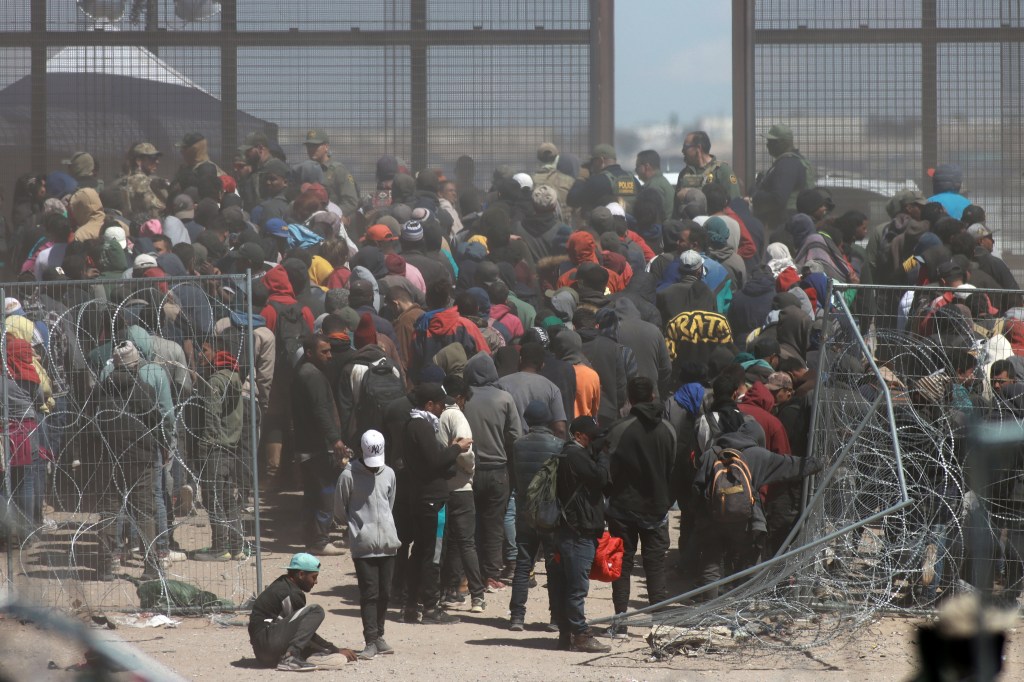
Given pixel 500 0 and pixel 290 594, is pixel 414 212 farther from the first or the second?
pixel 290 594

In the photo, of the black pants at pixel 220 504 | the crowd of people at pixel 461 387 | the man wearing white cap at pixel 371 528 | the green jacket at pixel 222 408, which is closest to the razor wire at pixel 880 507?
the crowd of people at pixel 461 387

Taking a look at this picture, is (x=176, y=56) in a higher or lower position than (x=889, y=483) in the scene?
higher

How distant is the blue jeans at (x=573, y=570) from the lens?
8695 millimetres

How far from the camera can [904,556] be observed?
29.0 ft

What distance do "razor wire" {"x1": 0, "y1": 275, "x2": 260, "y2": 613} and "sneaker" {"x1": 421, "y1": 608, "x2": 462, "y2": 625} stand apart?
1140 mm

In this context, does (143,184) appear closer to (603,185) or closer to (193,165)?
(193,165)

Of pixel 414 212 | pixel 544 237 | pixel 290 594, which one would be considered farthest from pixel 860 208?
pixel 290 594

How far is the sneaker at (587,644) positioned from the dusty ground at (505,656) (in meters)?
0.06

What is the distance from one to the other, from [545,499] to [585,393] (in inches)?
64.8

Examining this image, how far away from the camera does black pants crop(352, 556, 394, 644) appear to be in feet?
28.6

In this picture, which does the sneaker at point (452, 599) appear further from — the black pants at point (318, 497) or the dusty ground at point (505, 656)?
the black pants at point (318, 497)

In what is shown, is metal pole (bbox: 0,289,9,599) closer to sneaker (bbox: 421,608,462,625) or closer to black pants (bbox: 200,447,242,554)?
black pants (bbox: 200,447,242,554)

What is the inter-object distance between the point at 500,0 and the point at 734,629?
10440 mm

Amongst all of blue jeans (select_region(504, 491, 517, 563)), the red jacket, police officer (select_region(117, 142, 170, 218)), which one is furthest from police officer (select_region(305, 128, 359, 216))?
blue jeans (select_region(504, 491, 517, 563))
